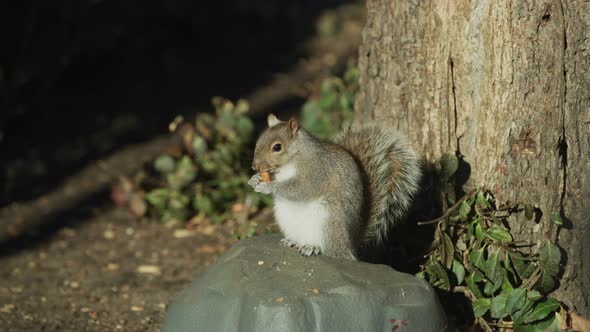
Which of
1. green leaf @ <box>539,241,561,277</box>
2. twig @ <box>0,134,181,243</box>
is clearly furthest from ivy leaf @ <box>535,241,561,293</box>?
twig @ <box>0,134,181,243</box>

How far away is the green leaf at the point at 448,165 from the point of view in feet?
10.3

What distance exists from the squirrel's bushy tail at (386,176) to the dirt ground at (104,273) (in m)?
1.15

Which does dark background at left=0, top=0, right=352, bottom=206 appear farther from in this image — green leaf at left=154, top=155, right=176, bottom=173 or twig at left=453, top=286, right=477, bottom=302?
twig at left=453, top=286, right=477, bottom=302

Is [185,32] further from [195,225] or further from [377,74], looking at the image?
[377,74]

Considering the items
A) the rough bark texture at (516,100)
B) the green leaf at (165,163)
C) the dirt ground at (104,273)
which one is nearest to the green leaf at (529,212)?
the rough bark texture at (516,100)

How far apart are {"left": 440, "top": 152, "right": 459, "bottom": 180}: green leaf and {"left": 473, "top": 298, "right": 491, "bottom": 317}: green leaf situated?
0.49 meters

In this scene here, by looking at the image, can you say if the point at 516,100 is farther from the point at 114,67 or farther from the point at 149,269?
the point at 114,67

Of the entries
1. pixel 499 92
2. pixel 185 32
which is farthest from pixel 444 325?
pixel 185 32

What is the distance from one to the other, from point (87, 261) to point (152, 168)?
112 centimetres

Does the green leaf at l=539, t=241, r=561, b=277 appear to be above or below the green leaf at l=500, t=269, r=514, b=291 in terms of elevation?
above

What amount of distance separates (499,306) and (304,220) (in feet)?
2.57

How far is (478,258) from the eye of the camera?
10.1 feet

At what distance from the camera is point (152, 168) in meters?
5.36

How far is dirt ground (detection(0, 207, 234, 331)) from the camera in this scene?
12.0 feet
